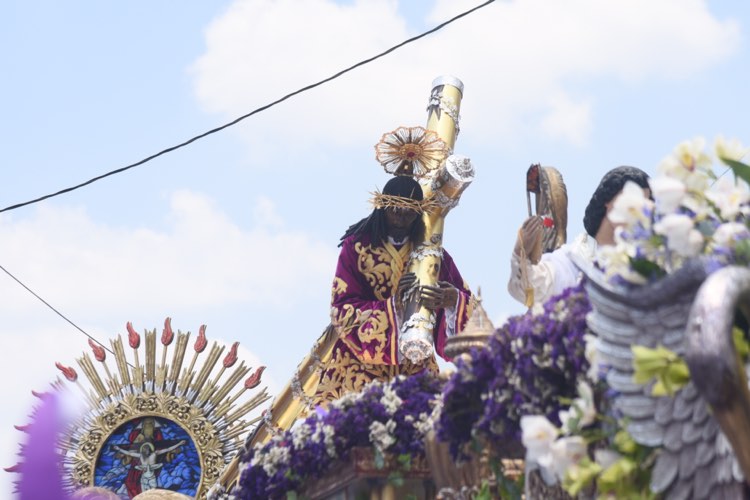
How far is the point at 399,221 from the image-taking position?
8016 mm

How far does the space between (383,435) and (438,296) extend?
2502mm

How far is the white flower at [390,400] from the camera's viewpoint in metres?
5.20

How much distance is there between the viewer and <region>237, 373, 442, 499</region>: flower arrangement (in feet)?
16.9

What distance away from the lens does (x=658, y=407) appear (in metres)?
3.31

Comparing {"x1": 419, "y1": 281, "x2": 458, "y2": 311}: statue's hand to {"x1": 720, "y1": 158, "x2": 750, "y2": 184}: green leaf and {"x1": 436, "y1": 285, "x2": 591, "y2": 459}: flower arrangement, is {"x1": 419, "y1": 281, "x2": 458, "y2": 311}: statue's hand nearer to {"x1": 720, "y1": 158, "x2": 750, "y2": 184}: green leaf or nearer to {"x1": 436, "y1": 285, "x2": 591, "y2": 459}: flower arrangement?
{"x1": 436, "y1": 285, "x2": 591, "y2": 459}: flower arrangement

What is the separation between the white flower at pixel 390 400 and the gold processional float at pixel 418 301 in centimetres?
216

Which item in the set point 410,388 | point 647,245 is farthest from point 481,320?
point 647,245

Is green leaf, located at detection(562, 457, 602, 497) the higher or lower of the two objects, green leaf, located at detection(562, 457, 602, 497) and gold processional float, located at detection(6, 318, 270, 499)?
the lower

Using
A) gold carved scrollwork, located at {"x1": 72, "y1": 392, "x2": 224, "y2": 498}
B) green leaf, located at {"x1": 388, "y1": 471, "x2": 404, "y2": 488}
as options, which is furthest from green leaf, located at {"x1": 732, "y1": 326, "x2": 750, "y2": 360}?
gold carved scrollwork, located at {"x1": 72, "y1": 392, "x2": 224, "y2": 498}

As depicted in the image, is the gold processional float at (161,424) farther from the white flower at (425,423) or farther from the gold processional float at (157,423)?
the white flower at (425,423)

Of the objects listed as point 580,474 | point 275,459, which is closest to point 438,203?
point 275,459

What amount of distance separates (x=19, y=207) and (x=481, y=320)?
6.01 meters

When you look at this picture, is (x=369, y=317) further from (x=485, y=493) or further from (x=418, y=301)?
(x=485, y=493)

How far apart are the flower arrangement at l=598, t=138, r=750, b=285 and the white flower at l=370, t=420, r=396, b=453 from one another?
70.5 inches
